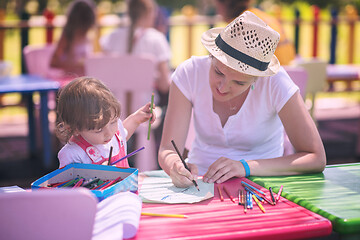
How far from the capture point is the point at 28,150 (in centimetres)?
520

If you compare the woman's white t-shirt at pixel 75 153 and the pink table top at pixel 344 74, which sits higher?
the woman's white t-shirt at pixel 75 153

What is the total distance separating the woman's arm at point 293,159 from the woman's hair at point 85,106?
45 centimetres

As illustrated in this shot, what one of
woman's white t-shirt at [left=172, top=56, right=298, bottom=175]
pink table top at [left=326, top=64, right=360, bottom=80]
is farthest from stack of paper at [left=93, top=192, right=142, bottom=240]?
pink table top at [left=326, top=64, right=360, bottom=80]

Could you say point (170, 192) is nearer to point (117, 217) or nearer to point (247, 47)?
point (117, 217)

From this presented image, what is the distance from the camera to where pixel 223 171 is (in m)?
1.82

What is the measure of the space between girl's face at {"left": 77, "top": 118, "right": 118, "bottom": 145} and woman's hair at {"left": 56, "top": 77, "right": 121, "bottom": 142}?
0.02 m

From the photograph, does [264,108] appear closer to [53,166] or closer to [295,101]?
[295,101]

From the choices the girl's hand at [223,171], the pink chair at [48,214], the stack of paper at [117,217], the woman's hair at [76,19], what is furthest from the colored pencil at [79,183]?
the woman's hair at [76,19]

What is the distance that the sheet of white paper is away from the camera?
1632 millimetres

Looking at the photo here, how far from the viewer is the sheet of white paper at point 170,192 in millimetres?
1632

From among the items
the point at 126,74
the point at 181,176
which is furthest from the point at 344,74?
the point at 181,176

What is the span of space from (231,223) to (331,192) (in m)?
0.46

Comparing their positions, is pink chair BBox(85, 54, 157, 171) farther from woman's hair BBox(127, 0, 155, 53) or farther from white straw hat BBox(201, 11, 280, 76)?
white straw hat BBox(201, 11, 280, 76)

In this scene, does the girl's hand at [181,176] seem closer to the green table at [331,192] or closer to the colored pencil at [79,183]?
the green table at [331,192]
